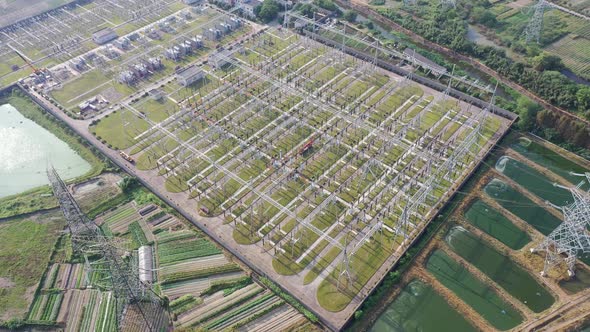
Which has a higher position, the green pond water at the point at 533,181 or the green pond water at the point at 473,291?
the green pond water at the point at 533,181

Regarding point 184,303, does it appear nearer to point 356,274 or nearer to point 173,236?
point 173,236

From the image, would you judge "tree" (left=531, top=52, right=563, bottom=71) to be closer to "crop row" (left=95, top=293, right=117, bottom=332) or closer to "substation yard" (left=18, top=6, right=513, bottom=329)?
"substation yard" (left=18, top=6, right=513, bottom=329)

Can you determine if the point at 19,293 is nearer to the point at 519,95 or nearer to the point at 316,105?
the point at 316,105

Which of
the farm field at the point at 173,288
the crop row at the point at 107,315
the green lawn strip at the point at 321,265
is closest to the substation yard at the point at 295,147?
the green lawn strip at the point at 321,265

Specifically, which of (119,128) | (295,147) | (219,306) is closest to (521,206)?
(295,147)

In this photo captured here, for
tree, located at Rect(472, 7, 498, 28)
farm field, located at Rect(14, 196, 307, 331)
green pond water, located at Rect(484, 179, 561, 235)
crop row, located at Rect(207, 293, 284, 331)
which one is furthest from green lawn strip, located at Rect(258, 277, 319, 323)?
tree, located at Rect(472, 7, 498, 28)

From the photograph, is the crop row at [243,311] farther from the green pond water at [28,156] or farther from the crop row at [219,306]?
the green pond water at [28,156]
